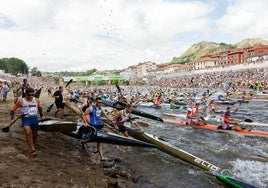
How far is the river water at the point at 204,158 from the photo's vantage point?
8.41m

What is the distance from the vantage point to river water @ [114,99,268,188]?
8406mm

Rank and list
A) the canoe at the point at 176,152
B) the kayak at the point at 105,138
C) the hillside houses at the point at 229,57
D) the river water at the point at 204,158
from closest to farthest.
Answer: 1. the river water at the point at 204,158
2. the kayak at the point at 105,138
3. the canoe at the point at 176,152
4. the hillside houses at the point at 229,57

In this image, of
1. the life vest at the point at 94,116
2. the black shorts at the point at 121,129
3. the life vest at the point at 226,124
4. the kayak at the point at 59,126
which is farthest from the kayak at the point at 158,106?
the life vest at the point at 94,116

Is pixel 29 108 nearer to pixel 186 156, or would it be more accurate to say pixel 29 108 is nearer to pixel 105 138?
pixel 105 138

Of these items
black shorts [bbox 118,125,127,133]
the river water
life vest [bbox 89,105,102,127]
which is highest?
life vest [bbox 89,105,102,127]

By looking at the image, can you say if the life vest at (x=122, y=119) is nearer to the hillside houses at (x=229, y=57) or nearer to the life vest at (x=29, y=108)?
the life vest at (x=29, y=108)

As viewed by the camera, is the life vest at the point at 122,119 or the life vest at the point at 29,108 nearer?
the life vest at the point at 29,108

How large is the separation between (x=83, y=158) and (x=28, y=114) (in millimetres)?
2810

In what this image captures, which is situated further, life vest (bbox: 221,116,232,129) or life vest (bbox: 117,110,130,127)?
life vest (bbox: 221,116,232,129)

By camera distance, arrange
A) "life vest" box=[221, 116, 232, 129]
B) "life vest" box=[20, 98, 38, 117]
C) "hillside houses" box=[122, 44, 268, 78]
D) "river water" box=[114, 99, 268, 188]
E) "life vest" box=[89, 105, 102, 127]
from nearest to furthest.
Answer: "life vest" box=[20, 98, 38, 117]
"river water" box=[114, 99, 268, 188]
"life vest" box=[89, 105, 102, 127]
"life vest" box=[221, 116, 232, 129]
"hillside houses" box=[122, 44, 268, 78]

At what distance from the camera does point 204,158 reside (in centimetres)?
1080

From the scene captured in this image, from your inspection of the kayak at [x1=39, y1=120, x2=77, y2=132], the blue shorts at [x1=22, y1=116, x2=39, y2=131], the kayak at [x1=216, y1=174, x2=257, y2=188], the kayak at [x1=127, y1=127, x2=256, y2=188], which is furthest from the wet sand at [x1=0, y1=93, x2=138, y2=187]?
the kayak at [x1=216, y1=174, x2=257, y2=188]

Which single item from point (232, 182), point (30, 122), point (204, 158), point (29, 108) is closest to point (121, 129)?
point (204, 158)

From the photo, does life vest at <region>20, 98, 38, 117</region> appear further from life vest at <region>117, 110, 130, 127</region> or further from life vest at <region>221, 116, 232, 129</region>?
life vest at <region>221, 116, 232, 129</region>
